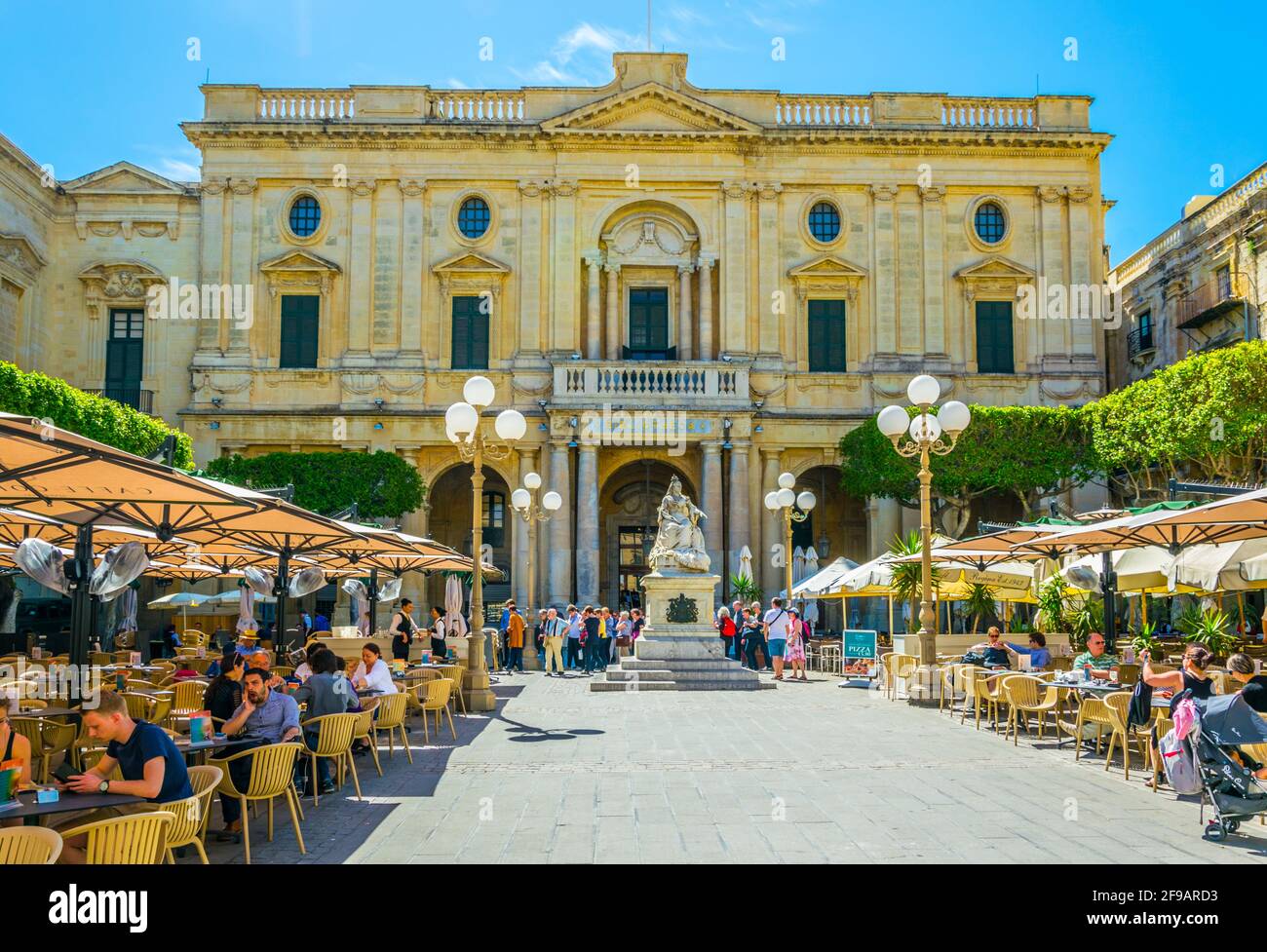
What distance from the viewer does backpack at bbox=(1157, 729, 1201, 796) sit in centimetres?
903

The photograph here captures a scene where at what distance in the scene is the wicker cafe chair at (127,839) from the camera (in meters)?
5.93

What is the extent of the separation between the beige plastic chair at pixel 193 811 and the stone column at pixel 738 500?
91.5 feet

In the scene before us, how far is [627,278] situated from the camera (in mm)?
38250

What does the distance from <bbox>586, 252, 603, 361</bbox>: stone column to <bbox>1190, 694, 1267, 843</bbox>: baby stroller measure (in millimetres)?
29073

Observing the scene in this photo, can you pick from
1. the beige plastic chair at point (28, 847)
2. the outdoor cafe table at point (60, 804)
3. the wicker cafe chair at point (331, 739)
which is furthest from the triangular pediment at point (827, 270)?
the beige plastic chair at point (28, 847)

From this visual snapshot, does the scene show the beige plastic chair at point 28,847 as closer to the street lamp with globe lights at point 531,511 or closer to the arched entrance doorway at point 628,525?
the street lamp with globe lights at point 531,511

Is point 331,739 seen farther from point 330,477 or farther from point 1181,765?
point 330,477

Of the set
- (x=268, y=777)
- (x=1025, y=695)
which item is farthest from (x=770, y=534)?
(x=268, y=777)

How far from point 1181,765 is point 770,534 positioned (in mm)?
26871

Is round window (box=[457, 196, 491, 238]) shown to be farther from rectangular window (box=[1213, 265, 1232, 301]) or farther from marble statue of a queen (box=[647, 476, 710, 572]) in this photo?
rectangular window (box=[1213, 265, 1232, 301])

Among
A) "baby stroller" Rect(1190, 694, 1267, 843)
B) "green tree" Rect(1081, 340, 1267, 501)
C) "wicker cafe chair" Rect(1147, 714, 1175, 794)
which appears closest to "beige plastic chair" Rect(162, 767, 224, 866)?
"baby stroller" Rect(1190, 694, 1267, 843)

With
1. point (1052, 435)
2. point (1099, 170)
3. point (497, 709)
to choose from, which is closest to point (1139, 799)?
point (497, 709)

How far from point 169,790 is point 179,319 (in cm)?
3291
